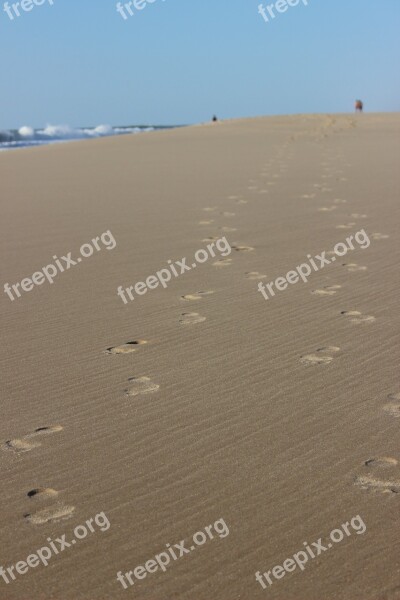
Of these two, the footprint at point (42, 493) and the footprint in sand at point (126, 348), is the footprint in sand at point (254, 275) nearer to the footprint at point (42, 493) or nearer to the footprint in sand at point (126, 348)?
the footprint in sand at point (126, 348)

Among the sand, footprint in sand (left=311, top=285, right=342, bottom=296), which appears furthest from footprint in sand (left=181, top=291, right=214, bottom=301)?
footprint in sand (left=311, top=285, right=342, bottom=296)

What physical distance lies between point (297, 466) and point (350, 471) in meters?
→ 0.18

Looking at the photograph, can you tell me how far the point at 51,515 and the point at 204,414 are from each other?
865 millimetres

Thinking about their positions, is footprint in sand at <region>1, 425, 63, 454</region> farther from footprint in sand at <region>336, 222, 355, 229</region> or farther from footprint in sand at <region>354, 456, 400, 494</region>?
footprint in sand at <region>336, 222, 355, 229</region>

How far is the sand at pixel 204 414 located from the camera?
2340 mm

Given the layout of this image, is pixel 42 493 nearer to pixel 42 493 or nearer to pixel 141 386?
pixel 42 493

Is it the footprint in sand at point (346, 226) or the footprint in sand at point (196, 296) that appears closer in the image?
the footprint in sand at point (196, 296)

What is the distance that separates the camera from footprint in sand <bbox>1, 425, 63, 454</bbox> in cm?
300

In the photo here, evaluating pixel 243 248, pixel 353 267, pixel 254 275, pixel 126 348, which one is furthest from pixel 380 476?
pixel 243 248

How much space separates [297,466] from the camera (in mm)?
2811

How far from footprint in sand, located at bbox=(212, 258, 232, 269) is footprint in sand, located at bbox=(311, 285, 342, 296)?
0.93m

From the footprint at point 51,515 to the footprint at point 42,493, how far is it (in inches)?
3.0

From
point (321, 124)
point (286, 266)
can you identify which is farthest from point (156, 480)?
Answer: point (321, 124)

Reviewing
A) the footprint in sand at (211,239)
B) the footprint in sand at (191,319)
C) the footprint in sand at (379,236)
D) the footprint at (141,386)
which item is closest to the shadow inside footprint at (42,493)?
the footprint at (141,386)
